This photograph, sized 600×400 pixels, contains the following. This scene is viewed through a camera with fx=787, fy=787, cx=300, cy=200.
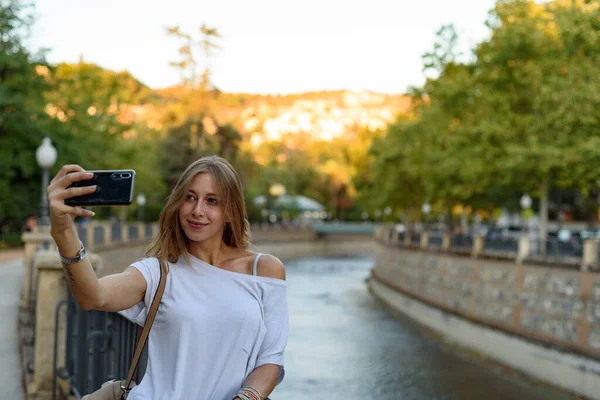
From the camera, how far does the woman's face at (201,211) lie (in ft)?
9.05

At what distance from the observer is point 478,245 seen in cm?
2336

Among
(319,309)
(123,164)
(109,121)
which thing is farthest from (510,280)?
(123,164)

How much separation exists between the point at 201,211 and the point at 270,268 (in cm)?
32

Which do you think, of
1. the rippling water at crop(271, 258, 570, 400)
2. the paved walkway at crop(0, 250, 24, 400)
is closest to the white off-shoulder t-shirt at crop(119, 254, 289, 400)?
the paved walkway at crop(0, 250, 24, 400)

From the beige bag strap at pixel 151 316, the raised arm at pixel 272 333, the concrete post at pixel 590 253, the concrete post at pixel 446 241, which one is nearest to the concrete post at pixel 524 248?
the concrete post at pixel 590 253

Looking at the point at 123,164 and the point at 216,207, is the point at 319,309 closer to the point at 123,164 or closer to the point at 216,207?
the point at 123,164

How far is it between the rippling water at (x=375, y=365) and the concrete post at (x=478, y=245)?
2.96m

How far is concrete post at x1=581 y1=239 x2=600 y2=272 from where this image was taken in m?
17.0

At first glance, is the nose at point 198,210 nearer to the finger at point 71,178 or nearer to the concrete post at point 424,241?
the finger at point 71,178

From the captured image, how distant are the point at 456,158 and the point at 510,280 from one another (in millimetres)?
8254

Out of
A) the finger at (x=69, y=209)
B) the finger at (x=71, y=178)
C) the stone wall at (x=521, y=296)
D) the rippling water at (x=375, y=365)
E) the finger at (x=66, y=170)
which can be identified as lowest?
the rippling water at (x=375, y=365)

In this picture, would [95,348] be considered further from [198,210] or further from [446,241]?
[446,241]

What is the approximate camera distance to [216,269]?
8.97ft

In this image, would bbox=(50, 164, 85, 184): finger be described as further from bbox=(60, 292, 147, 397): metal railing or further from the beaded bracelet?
bbox=(60, 292, 147, 397): metal railing
